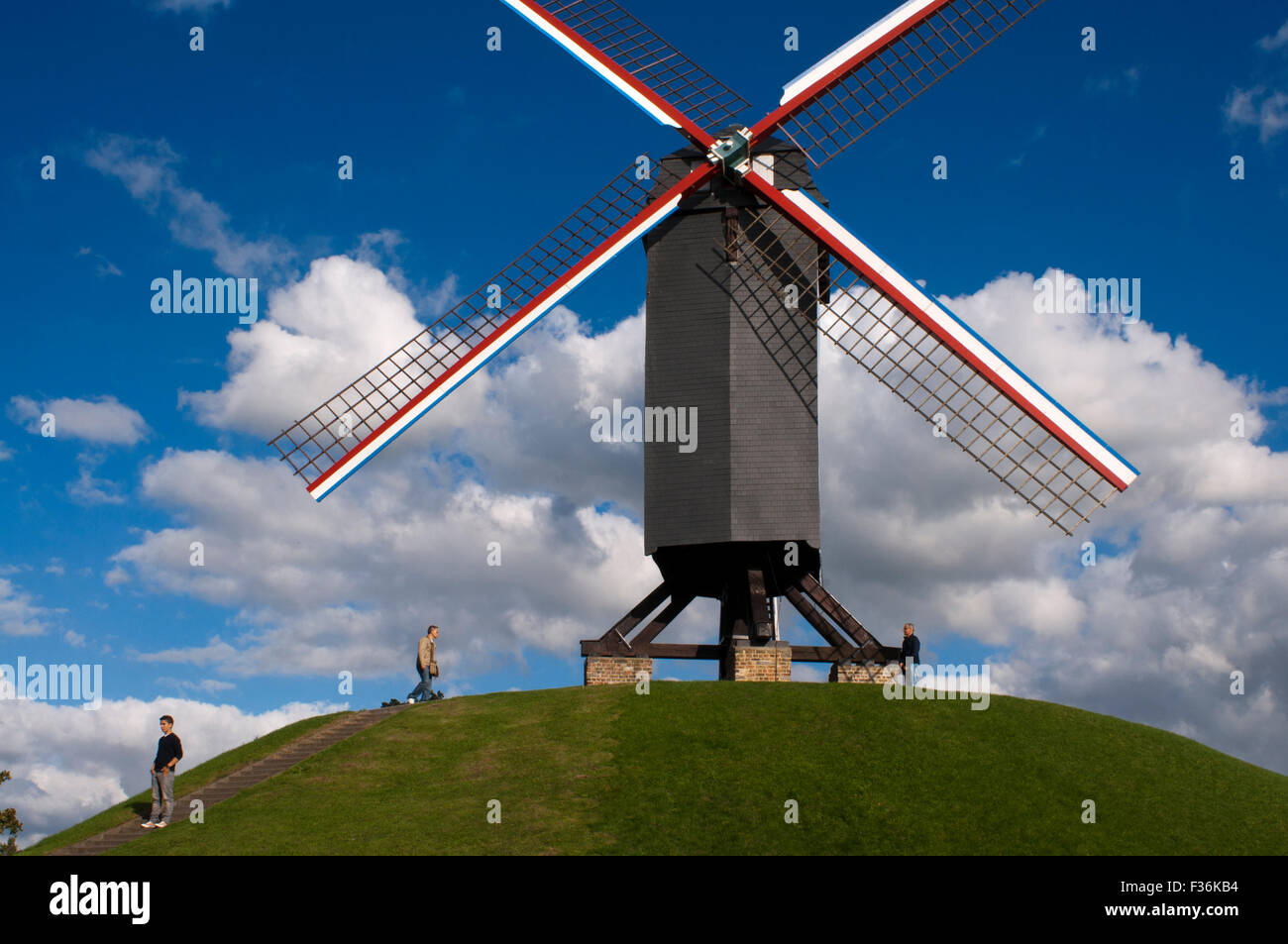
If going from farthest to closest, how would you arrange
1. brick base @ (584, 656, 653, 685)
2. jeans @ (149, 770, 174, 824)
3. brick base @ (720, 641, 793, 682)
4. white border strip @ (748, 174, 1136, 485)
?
1. brick base @ (584, 656, 653, 685)
2. brick base @ (720, 641, 793, 682)
3. white border strip @ (748, 174, 1136, 485)
4. jeans @ (149, 770, 174, 824)

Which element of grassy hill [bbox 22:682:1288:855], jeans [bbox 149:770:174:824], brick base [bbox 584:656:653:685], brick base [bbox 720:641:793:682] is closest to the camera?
grassy hill [bbox 22:682:1288:855]

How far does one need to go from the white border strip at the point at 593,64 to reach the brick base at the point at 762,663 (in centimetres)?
1267

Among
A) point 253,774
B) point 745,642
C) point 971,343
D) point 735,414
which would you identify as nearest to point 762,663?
point 745,642

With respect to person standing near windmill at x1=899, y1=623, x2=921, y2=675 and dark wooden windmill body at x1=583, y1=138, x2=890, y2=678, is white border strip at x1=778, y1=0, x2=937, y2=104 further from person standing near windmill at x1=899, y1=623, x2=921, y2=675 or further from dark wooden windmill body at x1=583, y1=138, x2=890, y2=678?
person standing near windmill at x1=899, y1=623, x2=921, y2=675

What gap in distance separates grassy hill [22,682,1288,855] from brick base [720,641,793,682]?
207 centimetres

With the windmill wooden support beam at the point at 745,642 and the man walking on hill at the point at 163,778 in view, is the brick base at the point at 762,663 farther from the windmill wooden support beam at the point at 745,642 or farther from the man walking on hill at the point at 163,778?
the man walking on hill at the point at 163,778

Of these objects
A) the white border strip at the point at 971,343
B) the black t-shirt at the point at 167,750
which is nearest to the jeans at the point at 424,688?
the black t-shirt at the point at 167,750

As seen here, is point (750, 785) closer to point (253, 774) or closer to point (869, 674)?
point (869, 674)

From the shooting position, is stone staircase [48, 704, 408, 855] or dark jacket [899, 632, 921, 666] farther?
dark jacket [899, 632, 921, 666]

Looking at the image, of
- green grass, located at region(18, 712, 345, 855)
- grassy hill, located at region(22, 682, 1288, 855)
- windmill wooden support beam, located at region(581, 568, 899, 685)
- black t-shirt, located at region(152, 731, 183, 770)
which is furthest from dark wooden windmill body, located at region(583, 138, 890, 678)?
black t-shirt, located at region(152, 731, 183, 770)

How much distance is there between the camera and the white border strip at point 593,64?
92.8 ft

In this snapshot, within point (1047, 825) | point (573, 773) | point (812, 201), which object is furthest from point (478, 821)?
point (812, 201)

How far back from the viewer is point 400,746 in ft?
75.0

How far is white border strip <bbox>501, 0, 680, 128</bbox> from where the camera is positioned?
2828 centimetres
